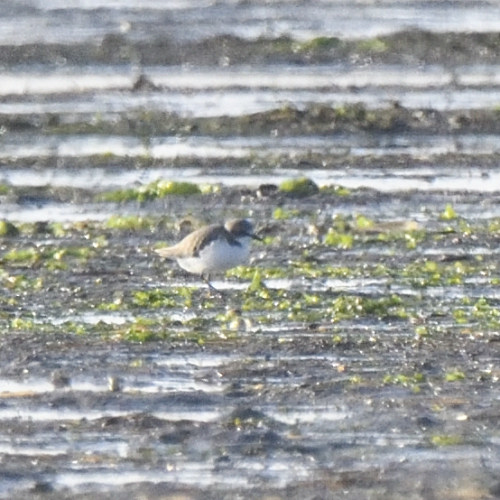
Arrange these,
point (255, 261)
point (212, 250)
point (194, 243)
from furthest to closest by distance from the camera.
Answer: point (255, 261)
point (194, 243)
point (212, 250)

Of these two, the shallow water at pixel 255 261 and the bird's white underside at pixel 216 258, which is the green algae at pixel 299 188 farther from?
the bird's white underside at pixel 216 258

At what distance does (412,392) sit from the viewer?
9258mm

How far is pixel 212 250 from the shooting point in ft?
38.5

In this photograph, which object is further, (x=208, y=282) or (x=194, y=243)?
(x=194, y=243)

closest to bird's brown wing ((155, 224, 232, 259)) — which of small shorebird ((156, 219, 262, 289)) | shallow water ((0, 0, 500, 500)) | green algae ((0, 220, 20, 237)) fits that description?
small shorebird ((156, 219, 262, 289))

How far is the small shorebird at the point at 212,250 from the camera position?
38.9 ft

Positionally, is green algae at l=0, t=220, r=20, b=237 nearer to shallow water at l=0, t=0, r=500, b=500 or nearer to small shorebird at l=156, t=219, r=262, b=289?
shallow water at l=0, t=0, r=500, b=500

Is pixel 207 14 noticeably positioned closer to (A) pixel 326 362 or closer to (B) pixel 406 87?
(B) pixel 406 87

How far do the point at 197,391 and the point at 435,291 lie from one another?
8.65 ft

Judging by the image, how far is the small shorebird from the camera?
11.8 meters

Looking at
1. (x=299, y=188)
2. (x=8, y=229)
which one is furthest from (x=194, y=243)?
(x=299, y=188)

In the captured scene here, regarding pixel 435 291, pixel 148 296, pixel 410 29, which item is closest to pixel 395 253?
pixel 435 291

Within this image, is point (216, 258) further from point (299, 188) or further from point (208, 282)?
point (299, 188)

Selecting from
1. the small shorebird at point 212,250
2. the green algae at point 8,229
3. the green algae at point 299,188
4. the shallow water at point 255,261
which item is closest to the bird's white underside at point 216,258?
the small shorebird at point 212,250
